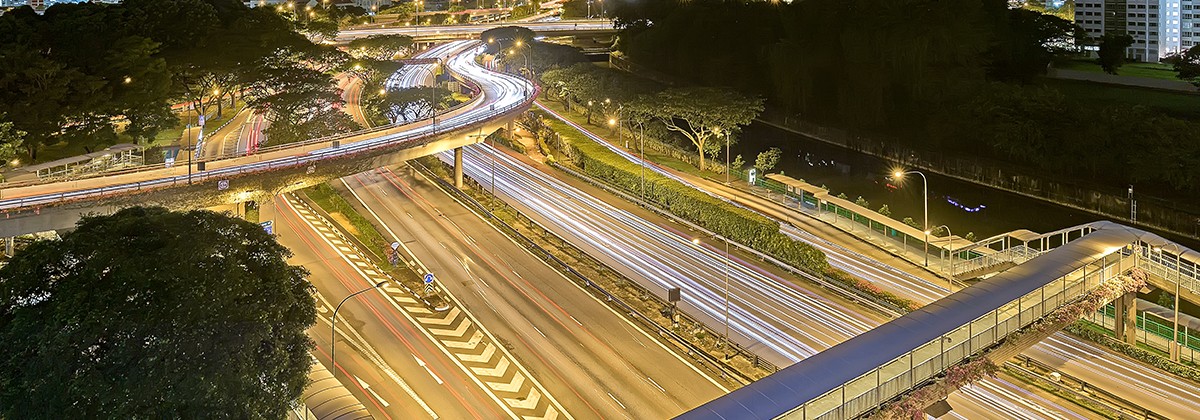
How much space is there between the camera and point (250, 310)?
22047 mm

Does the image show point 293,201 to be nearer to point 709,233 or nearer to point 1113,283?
point 709,233

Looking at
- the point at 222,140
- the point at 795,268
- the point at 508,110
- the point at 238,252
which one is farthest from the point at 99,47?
the point at 795,268

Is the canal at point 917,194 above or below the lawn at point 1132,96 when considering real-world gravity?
below

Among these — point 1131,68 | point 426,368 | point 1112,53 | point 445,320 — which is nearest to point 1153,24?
point 1131,68

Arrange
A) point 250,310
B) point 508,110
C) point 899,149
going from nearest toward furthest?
point 250,310, point 508,110, point 899,149

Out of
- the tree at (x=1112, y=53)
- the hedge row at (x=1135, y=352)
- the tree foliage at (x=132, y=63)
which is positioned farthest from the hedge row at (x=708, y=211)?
the tree at (x=1112, y=53)

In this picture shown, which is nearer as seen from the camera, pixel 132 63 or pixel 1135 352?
pixel 1135 352

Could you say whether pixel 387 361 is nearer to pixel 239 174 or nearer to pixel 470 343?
pixel 470 343

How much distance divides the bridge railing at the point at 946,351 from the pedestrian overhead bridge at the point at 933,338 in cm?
3

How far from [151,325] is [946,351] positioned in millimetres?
21551

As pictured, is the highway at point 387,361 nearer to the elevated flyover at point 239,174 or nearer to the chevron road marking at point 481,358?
the chevron road marking at point 481,358

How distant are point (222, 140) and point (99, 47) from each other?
11.2m

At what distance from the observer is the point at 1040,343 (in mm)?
33469

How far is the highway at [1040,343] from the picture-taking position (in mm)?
29594
